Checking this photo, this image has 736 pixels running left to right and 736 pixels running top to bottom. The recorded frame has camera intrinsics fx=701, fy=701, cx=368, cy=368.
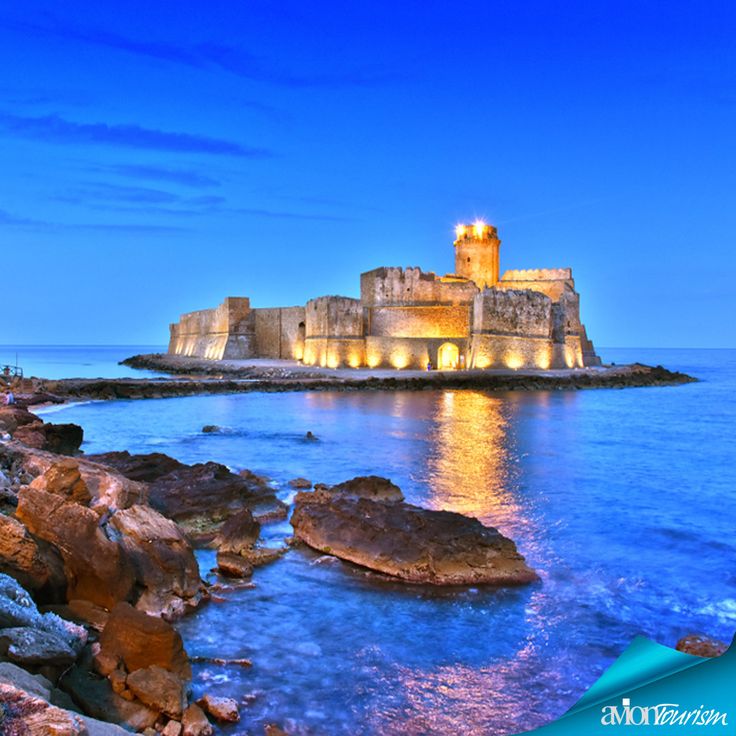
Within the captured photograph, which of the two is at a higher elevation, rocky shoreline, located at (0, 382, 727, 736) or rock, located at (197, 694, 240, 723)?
rocky shoreline, located at (0, 382, 727, 736)

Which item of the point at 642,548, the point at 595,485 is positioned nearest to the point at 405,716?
the point at 642,548

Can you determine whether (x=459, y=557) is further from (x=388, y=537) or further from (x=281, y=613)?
(x=281, y=613)

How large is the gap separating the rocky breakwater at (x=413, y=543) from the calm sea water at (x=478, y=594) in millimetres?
216

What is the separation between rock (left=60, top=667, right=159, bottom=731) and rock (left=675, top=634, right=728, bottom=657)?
12.1 feet

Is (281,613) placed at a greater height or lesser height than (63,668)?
lesser

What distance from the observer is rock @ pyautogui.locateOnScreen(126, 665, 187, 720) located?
4.02 meters

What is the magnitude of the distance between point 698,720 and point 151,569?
4.96 metres

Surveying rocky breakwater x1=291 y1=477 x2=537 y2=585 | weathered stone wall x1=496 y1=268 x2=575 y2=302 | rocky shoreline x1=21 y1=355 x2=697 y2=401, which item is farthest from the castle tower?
rocky breakwater x1=291 y1=477 x2=537 y2=585

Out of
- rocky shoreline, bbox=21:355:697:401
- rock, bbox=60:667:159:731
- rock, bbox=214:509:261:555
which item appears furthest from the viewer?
rocky shoreline, bbox=21:355:697:401

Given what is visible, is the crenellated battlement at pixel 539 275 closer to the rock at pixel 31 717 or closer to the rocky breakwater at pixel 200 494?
the rocky breakwater at pixel 200 494

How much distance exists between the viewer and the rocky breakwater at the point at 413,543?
676cm

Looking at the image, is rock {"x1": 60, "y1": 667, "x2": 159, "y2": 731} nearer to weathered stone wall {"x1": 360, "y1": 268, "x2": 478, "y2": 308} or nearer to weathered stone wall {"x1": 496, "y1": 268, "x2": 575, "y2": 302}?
weathered stone wall {"x1": 360, "y1": 268, "x2": 478, "y2": 308}

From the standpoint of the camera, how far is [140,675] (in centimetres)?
416

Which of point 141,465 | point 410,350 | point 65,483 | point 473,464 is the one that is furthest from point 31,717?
point 410,350
